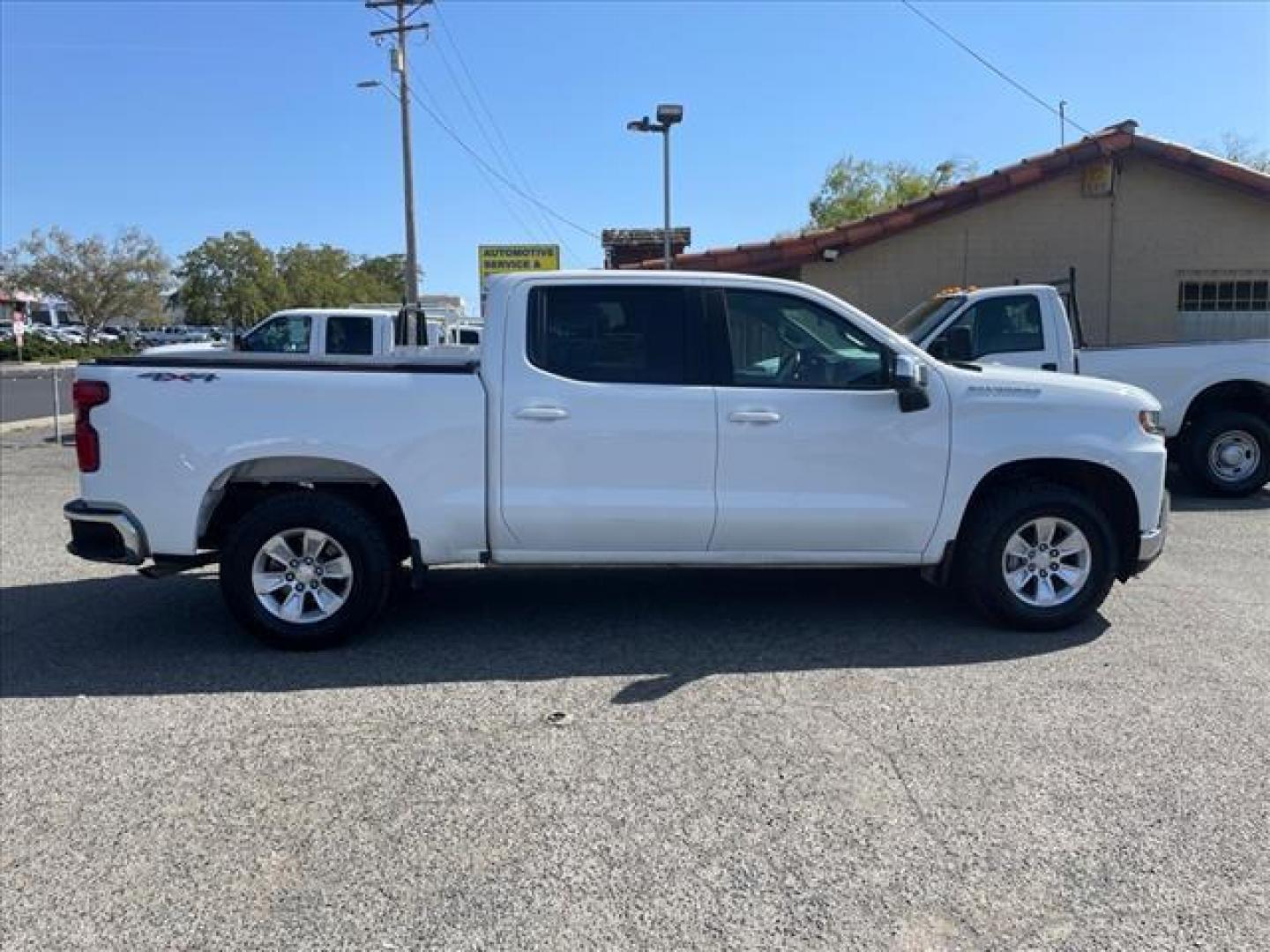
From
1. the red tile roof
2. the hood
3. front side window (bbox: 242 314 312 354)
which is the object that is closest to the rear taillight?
the hood

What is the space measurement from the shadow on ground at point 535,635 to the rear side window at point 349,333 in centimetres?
1067

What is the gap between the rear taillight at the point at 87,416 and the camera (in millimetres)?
5207

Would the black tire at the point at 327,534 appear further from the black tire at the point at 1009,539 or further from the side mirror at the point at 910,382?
the black tire at the point at 1009,539

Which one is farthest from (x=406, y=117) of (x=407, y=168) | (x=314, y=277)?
(x=314, y=277)

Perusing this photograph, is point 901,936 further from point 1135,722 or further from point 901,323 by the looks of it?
point 901,323

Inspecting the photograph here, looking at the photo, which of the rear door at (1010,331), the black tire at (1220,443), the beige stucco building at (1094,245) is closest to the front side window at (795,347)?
the rear door at (1010,331)

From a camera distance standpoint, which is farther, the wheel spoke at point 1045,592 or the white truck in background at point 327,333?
the white truck in background at point 327,333

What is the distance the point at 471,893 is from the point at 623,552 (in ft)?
8.18

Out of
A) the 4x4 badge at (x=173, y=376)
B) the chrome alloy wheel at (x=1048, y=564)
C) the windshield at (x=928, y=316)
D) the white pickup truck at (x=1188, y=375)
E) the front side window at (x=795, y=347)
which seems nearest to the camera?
the 4x4 badge at (x=173, y=376)

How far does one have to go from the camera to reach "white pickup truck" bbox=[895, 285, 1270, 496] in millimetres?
9773

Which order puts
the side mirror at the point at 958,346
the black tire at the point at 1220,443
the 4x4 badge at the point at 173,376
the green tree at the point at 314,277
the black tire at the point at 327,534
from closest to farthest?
1. the 4x4 badge at the point at 173,376
2. the black tire at the point at 327,534
3. the side mirror at the point at 958,346
4. the black tire at the point at 1220,443
5. the green tree at the point at 314,277

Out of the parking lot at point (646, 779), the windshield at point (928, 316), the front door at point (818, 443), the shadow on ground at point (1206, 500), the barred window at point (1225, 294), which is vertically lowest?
the parking lot at point (646, 779)

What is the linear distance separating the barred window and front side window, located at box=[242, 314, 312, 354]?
13.5 meters

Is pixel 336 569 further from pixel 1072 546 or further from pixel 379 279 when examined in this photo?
pixel 379 279
